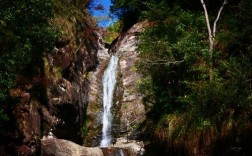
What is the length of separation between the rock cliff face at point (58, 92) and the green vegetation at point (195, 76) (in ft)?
11.7

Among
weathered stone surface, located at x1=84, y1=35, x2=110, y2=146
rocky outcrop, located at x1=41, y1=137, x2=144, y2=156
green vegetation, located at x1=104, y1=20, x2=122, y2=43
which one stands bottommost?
rocky outcrop, located at x1=41, y1=137, x2=144, y2=156

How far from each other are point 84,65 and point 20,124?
1024 centimetres

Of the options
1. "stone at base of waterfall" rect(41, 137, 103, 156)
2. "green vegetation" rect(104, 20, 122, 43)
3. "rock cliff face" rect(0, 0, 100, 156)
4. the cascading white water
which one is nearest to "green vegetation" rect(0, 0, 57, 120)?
Answer: "rock cliff face" rect(0, 0, 100, 156)

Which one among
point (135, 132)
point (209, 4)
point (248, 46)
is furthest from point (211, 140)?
point (209, 4)

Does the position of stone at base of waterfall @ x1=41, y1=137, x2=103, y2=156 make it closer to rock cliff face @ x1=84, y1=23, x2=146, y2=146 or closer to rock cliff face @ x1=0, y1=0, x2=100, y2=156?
rock cliff face @ x1=0, y1=0, x2=100, y2=156

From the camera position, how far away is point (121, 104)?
20.0 meters

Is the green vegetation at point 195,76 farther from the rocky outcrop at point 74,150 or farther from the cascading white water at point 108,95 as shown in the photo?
the cascading white water at point 108,95

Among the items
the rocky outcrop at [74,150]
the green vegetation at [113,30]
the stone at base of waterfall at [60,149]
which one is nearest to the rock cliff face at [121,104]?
the rocky outcrop at [74,150]

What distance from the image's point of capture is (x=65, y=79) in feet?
52.4

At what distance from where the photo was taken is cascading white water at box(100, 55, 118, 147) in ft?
60.2

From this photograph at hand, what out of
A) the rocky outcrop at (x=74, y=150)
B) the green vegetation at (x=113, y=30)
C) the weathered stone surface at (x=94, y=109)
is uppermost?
the green vegetation at (x=113, y=30)

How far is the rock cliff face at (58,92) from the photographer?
10930mm

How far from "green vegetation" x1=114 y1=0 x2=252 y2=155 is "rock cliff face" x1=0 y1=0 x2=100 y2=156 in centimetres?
356

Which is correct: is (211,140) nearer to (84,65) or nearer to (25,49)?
(25,49)
